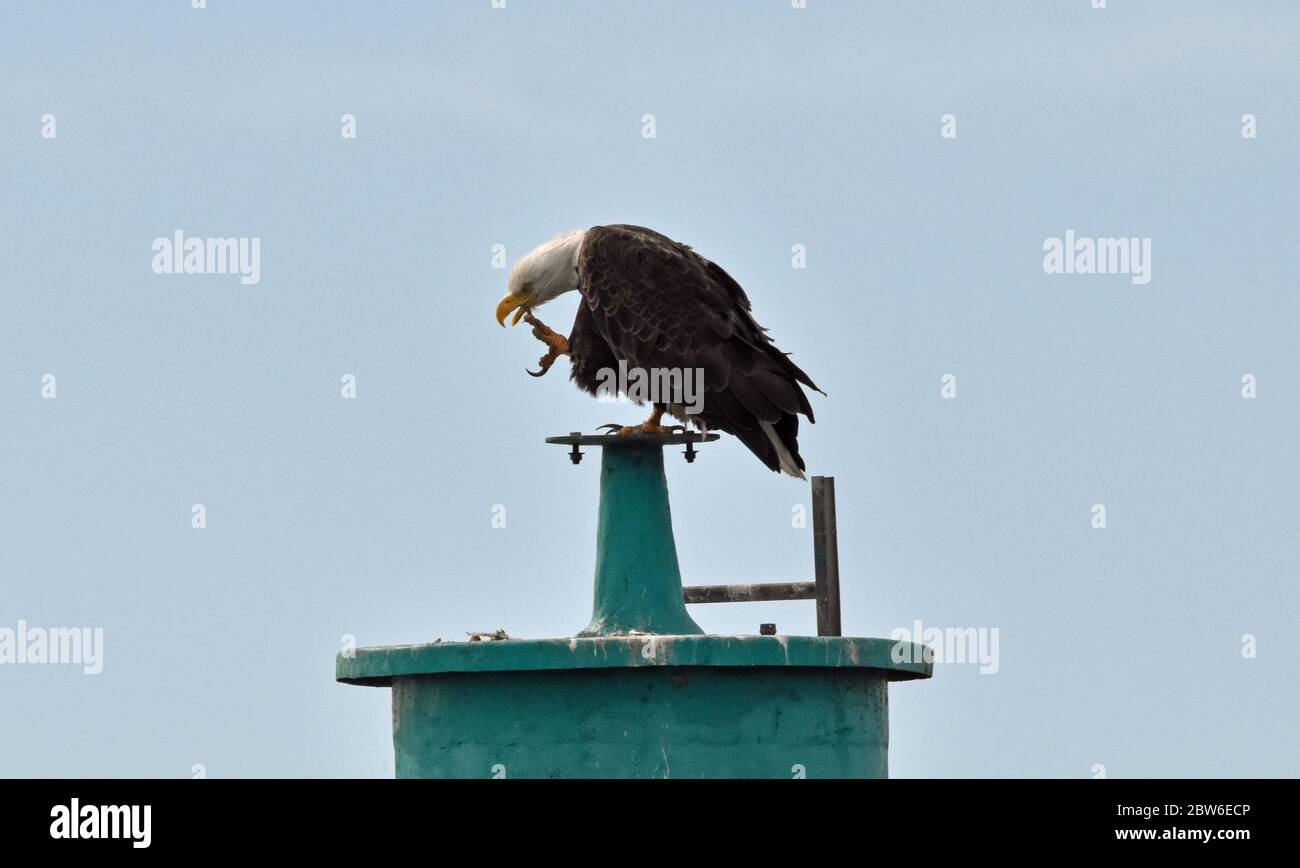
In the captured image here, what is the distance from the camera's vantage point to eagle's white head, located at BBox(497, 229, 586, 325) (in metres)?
14.9

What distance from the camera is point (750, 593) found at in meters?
15.7

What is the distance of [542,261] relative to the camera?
589 inches

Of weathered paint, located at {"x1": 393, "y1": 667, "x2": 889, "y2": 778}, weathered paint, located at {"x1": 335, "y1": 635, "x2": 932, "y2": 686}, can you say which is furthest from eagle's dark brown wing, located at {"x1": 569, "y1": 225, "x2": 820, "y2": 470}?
weathered paint, located at {"x1": 393, "y1": 667, "x2": 889, "y2": 778}

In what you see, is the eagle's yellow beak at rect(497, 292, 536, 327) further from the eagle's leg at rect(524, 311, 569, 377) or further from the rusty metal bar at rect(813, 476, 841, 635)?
the rusty metal bar at rect(813, 476, 841, 635)

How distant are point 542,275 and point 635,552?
2367mm

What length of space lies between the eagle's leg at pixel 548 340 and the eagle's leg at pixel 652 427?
3.09ft

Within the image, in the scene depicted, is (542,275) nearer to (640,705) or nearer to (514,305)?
(514,305)

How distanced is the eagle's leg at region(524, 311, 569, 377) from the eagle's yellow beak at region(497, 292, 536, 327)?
59mm

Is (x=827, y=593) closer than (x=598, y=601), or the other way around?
(x=598, y=601)

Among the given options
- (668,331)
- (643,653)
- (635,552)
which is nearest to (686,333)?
(668,331)
